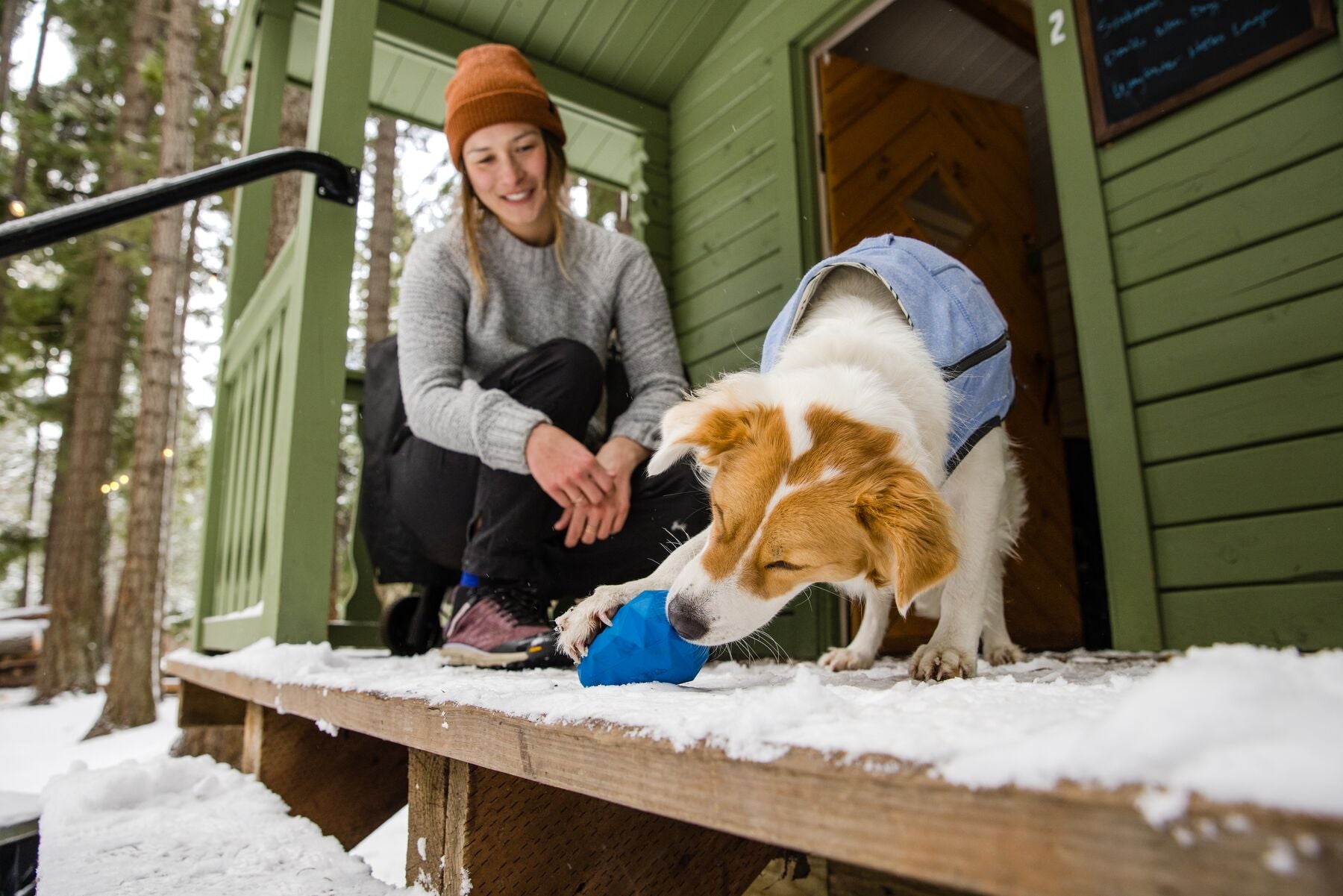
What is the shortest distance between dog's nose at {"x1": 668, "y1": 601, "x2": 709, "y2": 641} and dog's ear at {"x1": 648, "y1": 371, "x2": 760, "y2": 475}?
0.33 m

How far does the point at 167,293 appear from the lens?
7.38 m

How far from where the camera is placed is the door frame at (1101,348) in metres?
2.23

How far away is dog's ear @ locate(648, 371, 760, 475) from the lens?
4.64 feet

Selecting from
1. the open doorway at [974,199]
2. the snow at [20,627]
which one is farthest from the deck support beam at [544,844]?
the snow at [20,627]

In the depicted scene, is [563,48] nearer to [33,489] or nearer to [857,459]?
[857,459]

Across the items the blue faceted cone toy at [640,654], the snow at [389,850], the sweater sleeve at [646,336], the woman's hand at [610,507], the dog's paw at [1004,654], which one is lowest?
the snow at [389,850]

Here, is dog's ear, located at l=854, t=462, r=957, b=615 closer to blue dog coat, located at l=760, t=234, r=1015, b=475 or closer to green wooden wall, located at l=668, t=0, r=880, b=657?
blue dog coat, located at l=760, t=234, r=1015, b=475

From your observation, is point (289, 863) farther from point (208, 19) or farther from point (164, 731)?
point (208, 19)

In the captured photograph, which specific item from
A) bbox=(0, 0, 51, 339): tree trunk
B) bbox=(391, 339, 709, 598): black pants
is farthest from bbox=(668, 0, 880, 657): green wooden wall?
bbox=(0, 0, 51, 339): tree trunk

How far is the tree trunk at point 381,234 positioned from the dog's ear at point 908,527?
687 centimetres

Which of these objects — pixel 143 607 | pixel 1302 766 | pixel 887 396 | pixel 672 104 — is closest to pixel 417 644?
pixel 887 396

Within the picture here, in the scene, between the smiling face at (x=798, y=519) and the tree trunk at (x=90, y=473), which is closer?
the smiling face at (x=798, y=519)

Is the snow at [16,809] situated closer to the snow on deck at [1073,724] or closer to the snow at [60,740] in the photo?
the snow on deck at [1073,724]

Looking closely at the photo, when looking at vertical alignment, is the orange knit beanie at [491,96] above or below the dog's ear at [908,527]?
above
